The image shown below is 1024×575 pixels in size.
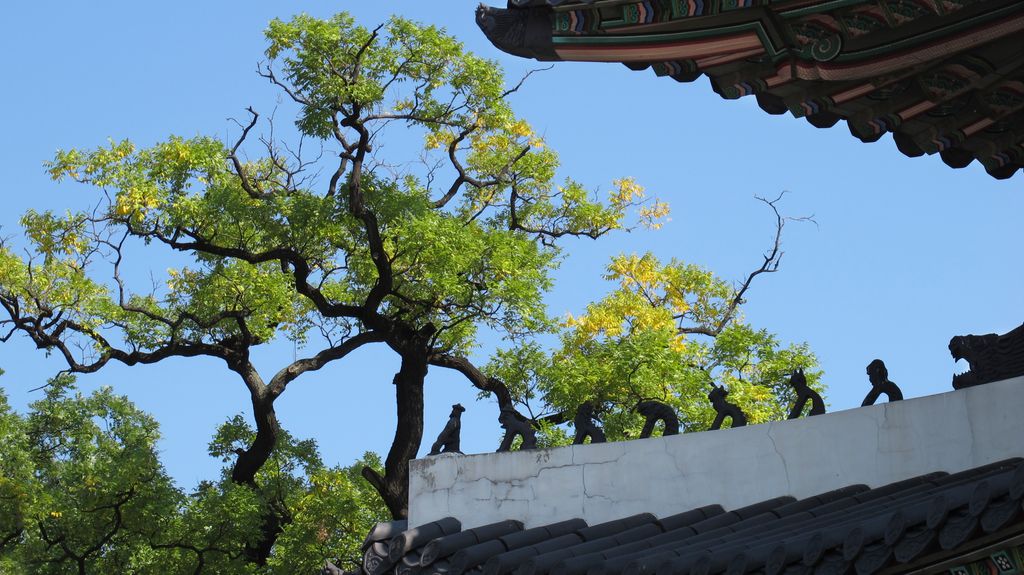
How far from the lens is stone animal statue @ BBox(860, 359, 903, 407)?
20.1 ft

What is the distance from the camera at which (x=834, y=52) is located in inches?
213

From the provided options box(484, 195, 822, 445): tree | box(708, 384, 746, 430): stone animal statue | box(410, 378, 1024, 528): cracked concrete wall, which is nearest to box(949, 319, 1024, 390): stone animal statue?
box(410, 378, 1024, 528): cracked concrete wall

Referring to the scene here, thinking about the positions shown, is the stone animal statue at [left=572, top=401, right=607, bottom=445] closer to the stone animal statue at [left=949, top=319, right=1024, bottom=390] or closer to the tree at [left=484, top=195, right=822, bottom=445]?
the stone animal statue at [left=949, top=319, right=1024, bottom=390]

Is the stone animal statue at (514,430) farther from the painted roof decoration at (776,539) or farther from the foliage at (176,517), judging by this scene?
the foliage at (176,517)

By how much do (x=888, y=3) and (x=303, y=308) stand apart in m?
14.3

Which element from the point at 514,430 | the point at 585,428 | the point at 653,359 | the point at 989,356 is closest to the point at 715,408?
the point at 585,428

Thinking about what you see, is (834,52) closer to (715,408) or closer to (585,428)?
(715,408)

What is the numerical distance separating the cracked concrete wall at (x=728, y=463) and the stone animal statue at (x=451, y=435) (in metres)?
0.14

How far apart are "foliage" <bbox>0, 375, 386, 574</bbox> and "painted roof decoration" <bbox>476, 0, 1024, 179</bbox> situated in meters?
11.1

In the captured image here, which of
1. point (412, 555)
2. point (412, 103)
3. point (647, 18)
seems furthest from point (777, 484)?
point (412, 103)

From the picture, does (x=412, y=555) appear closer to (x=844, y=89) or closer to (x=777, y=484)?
(x=777, y=484)

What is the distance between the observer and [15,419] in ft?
69.7

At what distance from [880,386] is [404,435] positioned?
11021mm

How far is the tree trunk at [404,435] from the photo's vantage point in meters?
16.0
